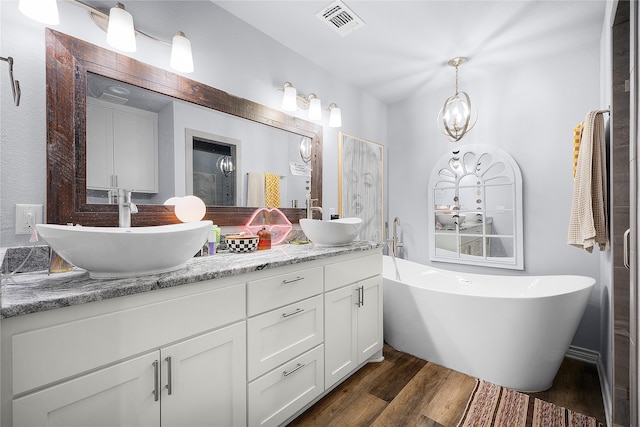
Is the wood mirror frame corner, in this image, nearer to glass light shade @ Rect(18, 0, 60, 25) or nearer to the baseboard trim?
glass light shade @ Rect(18, 0, 60, 25)

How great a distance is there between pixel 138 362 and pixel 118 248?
373 millimetres

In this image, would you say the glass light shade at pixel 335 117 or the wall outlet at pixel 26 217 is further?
the glass light shade at pixel 335 117

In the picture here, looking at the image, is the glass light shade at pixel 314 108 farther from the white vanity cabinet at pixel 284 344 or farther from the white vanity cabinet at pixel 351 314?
the white vanity cabinet at pixel 284 344

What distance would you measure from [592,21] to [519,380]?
96.2 inches

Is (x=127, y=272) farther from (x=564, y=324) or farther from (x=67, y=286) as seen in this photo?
(x=564, y=324)

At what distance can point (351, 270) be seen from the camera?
6.04 ft

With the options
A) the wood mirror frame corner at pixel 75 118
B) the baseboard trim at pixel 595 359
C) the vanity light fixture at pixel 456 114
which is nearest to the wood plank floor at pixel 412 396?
the baseboard trim at pixel 595 359

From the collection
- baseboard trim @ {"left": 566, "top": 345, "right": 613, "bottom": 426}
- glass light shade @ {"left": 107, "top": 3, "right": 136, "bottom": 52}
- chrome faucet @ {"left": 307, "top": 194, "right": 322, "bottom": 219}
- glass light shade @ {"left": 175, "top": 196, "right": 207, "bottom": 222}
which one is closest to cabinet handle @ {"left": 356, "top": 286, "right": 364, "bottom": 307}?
chrome faucet @ {"left": 307, "top": 194, "right": 322, "bottom": 219}

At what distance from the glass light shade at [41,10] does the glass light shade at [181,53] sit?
47cm

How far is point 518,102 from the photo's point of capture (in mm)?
2578

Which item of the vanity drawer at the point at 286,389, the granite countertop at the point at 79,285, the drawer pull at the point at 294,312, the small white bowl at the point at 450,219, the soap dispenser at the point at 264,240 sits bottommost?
the vanity drawer at the point at 286,389

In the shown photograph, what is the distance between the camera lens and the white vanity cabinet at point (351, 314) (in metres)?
1.68

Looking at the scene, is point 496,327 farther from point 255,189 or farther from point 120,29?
point 120,29

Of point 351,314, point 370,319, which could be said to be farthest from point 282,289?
point 370,319
